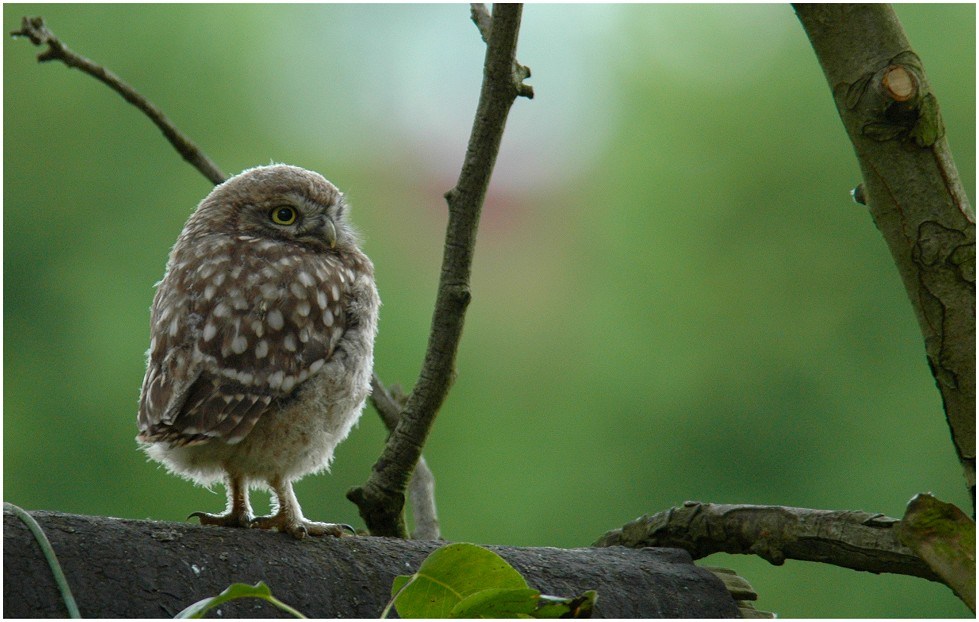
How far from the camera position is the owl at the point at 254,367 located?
1628mm

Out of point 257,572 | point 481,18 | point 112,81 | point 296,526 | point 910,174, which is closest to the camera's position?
point 910,174

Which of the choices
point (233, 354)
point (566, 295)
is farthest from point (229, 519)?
point (566, 295)

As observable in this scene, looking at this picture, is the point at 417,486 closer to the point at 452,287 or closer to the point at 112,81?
the point at 452,287

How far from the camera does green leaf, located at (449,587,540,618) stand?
1037mm

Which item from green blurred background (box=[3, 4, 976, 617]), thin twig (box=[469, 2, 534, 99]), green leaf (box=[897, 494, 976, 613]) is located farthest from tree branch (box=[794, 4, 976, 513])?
green blurred background (box=[3, 4, 976, 617])

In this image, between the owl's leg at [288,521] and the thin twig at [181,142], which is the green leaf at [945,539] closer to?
the owl's leg at [288,521]

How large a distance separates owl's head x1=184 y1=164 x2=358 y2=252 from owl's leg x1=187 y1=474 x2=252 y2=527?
0.48m

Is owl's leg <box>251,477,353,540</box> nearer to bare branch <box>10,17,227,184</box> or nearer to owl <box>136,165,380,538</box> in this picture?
owl <box>136,165,380,538</box>

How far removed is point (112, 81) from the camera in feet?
6.62

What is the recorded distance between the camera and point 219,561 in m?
1.37

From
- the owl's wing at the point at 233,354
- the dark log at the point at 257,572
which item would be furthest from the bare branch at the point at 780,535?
the owl's wing at the point at 233,354

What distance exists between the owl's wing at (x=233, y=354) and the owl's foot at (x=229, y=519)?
9.0 inches

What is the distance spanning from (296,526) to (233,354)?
0.30 meters

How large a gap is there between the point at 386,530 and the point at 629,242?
→ 3760mm
